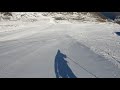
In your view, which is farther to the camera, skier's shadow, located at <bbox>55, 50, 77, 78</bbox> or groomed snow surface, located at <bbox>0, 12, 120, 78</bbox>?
groomed snow surface, located at <bbox>0, 12, 120, 78</bbox>

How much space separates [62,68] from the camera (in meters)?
7.33

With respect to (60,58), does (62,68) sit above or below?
above

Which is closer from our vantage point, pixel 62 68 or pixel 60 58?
pixel 62 68

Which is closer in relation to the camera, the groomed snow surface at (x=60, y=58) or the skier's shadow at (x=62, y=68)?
the skier's shadow at (x=62, y=68)

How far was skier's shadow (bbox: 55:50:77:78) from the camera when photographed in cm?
660

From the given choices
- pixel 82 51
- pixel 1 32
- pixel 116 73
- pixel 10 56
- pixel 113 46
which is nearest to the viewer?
pixel 116 73

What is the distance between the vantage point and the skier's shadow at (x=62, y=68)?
21.6ft

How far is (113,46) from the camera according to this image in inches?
440
